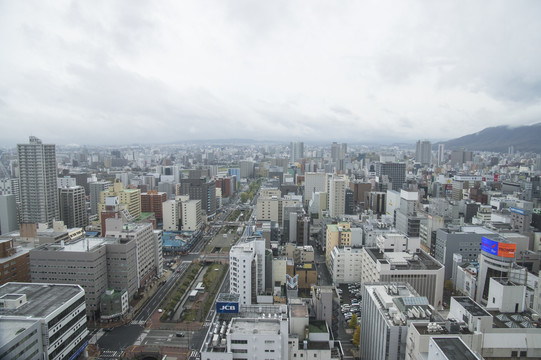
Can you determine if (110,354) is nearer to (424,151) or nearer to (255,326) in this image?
(255,326)

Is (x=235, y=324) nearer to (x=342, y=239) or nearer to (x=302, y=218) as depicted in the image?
(x=342, y=239)

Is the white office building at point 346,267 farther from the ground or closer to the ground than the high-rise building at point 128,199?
closer to the ground

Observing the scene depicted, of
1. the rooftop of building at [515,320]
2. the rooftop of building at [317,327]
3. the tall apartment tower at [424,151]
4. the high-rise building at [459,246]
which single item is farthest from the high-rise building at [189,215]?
the tall apartment tower at [424,151]

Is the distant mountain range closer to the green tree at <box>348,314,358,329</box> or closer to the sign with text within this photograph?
the sign with text

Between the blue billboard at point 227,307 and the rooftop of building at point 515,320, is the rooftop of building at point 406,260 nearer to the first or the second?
the rooftop of building at point 515,320

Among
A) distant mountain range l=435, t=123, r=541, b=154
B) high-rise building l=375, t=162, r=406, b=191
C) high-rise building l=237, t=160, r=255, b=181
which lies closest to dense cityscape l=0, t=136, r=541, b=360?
high-rise building l=375, t=162, r=406, b=191

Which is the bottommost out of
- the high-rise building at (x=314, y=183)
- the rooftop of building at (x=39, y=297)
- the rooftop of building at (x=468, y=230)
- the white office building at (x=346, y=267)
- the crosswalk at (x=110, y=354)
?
the crosswalk at (x=110, y=354)

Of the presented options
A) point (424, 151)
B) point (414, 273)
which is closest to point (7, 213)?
point (414, 273)
